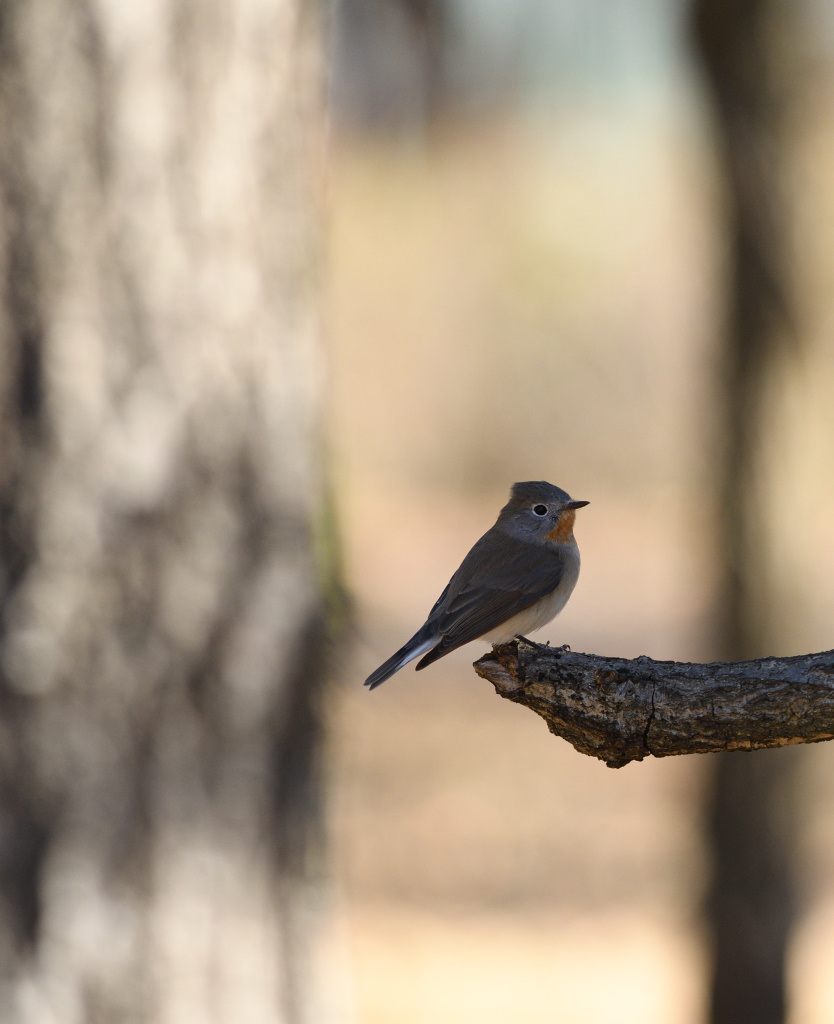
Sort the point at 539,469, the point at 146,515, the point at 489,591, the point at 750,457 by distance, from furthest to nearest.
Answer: the point at 539,469, the point at 750,457, the point at 489,591, the point at 146,515

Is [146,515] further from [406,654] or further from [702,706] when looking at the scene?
[702,706]

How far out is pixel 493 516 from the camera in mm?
12859

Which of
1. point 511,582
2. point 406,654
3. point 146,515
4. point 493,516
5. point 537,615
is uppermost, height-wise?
point 493,516

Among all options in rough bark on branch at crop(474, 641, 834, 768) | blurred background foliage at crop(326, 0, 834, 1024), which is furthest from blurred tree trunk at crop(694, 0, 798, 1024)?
rough bark on branch at crop(474, 641, 834, 768)

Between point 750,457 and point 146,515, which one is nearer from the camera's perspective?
point 146,515

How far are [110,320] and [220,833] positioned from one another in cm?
150

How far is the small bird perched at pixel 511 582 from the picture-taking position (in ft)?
11.4

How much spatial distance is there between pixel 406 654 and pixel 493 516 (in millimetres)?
9447

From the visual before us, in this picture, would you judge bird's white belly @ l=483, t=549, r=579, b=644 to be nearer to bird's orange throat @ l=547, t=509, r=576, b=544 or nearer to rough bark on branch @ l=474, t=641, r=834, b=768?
bird's orange throat @ l=547, t=509, r=576, b=544

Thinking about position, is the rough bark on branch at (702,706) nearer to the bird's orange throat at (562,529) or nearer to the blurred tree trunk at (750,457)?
the bird's orange throat at (562,529)

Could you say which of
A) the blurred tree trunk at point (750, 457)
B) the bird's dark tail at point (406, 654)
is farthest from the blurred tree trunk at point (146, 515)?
the blurred tree trunk at point (750, 457)

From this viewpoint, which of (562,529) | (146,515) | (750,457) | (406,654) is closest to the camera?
(146,515)

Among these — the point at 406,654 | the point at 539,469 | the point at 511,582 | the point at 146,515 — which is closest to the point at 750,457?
the point at 511,582

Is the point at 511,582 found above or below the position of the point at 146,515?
below
